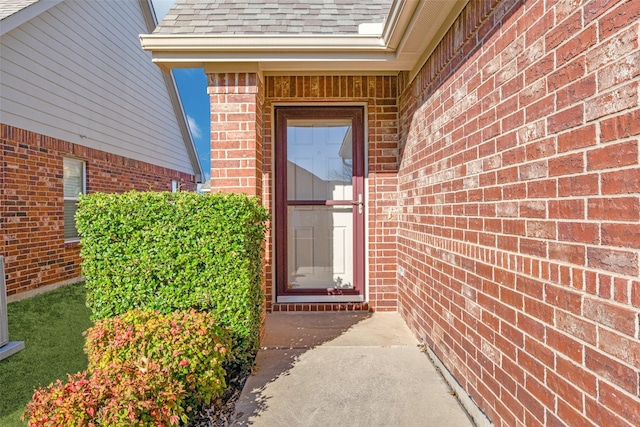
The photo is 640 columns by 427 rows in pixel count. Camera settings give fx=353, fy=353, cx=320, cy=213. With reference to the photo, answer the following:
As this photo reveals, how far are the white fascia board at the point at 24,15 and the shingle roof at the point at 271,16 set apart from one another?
149 inches

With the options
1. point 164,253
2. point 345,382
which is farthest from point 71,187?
point 345,382

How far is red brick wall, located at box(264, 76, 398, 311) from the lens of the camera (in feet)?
14.5

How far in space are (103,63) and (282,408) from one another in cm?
863

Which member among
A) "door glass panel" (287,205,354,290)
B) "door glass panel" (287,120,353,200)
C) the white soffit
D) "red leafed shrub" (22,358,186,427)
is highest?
the white soffit

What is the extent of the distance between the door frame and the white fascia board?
4.64m

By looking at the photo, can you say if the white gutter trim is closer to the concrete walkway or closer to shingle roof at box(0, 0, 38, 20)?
the concrete walkway

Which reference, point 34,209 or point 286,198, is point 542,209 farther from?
point 34,209

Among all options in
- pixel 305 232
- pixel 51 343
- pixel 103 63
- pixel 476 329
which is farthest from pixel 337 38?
pixel 103 63

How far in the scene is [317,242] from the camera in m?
4.69

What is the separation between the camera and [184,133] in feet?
39.7

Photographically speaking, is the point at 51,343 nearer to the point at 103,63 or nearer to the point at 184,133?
the point at 103,63

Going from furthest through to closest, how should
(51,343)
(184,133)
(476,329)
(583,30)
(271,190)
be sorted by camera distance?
(184,133)
(271,190)
(51,343)
(476,329)
(583,30)

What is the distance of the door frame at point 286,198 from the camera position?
4551 mm

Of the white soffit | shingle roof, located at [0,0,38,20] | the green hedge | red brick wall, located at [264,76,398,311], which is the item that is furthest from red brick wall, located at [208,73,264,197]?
shingle roof, located at [0,0,38,20]
